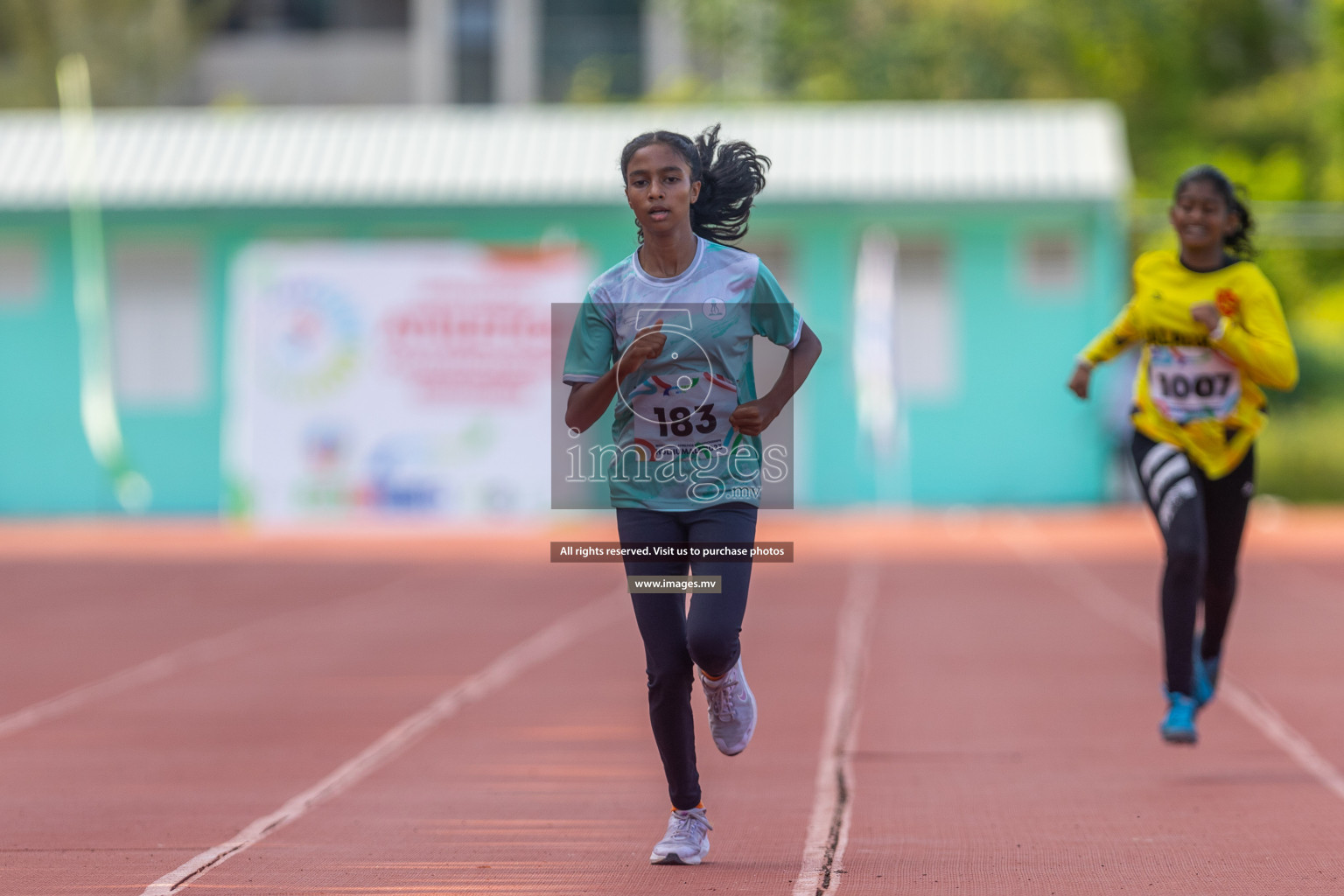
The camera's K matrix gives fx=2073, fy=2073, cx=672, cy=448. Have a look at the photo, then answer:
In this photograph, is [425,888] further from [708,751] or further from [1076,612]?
[1076,612]

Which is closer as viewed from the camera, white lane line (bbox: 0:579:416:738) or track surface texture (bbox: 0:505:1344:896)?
track surface texture (bbox: 0:505:1344:896)

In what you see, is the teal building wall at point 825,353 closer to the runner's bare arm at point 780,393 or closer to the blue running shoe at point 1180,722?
the blue running shoe at point 1180,722

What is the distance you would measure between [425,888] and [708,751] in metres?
2.91

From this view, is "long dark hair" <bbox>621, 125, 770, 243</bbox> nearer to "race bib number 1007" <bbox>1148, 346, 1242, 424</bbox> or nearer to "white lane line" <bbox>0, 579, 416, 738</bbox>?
"race bib number 1007" <bbox>1148, 346, 1242, 424</bbox>

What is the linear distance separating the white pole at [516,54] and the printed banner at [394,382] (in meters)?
29.1

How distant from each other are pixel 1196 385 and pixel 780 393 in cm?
257

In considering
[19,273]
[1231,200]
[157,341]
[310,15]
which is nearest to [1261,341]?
[1231,200]

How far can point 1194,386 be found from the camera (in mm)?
7660

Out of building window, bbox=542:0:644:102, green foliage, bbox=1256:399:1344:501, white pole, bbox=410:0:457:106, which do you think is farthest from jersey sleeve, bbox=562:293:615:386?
white pole, bbox=410:0:457:106

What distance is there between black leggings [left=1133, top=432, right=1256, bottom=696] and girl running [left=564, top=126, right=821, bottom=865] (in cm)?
228

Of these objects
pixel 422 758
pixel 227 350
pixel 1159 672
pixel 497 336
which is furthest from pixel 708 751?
pixel 227 350

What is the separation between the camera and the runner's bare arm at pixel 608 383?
5.50 m

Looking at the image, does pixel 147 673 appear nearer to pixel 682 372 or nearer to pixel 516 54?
pixel 682 372

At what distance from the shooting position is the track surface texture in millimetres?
5895
